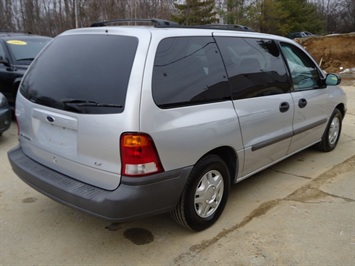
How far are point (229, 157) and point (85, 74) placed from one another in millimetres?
1481

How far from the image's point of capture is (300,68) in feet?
13.8

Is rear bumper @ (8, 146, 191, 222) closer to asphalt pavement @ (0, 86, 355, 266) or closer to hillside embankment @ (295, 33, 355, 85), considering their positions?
asphalt pavement @ (0, 86, 355, 266)

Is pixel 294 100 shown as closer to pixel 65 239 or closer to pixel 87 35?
pixel 87 35

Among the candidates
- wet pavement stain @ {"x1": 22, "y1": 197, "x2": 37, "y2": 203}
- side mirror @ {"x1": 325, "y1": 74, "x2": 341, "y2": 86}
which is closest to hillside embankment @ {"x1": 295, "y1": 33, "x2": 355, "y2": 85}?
side mirror @ {"x1": 325, "y1": 74, "x2": 341, "y2": 86}

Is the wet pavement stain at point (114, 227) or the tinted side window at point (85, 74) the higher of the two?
the tinted side window at point (85, 74)

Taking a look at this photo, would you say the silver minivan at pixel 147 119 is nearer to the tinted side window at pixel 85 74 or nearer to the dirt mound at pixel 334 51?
the tinted side window at pixel 85 74

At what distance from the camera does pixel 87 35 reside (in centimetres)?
281

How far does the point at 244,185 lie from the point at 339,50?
58.7 ft

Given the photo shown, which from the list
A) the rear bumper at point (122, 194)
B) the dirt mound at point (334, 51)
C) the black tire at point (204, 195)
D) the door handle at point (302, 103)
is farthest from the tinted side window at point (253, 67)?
the dirt mound at point (334, 51)

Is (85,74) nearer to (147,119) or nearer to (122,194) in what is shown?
(147,119)

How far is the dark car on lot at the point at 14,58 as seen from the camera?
6559mm

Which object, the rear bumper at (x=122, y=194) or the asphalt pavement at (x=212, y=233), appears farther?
the asphalt pavement at (x=212, y=233)

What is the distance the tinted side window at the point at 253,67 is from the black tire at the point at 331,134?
1.50 metres

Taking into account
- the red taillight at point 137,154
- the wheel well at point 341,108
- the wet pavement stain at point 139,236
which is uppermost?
the red taillight at point 137,154
